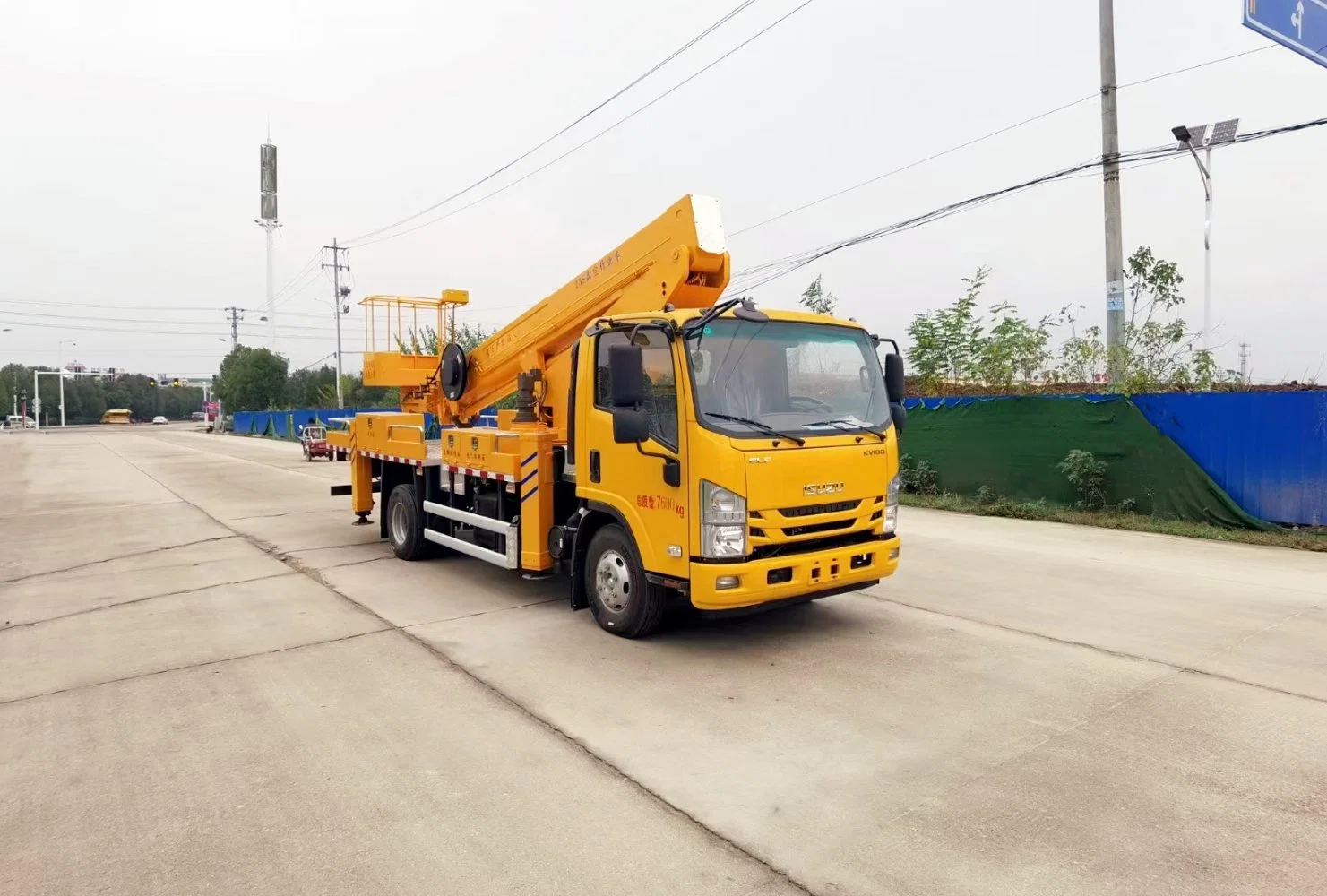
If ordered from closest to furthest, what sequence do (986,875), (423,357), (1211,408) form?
(986,875) < (423,357) < (1211,408)

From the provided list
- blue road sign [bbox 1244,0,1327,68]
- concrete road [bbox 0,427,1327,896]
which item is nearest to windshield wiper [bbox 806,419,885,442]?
concrete road [bbox 0,427,1327,896]

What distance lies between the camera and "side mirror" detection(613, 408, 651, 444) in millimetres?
5707

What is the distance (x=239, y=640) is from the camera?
21.1ft

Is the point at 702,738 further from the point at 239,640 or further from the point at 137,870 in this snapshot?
the point at 239,640

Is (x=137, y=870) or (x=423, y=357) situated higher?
(x=423, y=357)

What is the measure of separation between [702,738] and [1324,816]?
2.73 m

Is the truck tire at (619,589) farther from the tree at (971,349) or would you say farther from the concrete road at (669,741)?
the tree at (971,349)

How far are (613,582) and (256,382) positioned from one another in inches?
3096

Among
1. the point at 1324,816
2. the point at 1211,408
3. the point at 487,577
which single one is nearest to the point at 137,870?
the point at 1324,816

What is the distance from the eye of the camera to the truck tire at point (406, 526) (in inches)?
372

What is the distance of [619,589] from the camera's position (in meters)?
6.24

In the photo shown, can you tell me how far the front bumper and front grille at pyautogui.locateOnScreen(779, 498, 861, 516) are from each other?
0.89 feet

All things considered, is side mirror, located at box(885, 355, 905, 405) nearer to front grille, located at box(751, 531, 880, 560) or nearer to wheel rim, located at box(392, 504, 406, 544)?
front grille, located at box(751, 531, 880, 560)

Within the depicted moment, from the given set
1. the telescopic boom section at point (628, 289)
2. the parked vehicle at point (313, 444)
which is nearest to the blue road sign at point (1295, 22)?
the telescopic boom section at point (628, 289)
